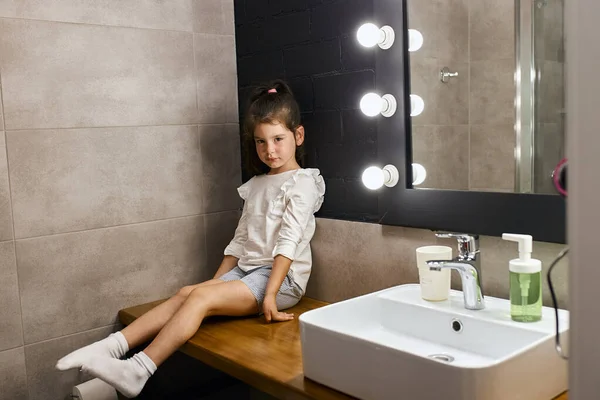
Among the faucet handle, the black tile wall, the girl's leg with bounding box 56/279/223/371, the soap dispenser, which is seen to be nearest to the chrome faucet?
the faucet handle

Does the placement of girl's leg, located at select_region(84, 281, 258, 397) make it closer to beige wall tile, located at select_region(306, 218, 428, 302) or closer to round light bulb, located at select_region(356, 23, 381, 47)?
beige wall tile, located at select_region(306, 218, 428, 302)

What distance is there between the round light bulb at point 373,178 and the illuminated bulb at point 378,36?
38cm

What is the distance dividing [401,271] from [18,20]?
146 centimetres

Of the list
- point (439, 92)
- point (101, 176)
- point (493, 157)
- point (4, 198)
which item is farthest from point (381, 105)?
point (4, 198)

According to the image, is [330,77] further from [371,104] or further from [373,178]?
[373,178]

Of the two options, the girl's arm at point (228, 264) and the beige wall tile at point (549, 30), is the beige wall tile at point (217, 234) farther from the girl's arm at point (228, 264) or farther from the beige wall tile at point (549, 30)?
the beige wall tile at point (549, 30)

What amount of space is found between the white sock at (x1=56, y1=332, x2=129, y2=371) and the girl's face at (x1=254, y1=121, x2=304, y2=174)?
76 centimetres

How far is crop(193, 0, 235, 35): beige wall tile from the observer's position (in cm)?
244

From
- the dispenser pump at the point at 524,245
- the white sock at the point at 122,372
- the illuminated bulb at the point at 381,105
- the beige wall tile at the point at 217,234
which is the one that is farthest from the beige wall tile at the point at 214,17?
the dispenser pump at the point at 524,245

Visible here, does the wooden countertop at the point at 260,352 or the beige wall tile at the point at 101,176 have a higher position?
the beige wall tile at the point at 101,176

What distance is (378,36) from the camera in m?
1.93

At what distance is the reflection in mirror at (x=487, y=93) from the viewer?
1572 mm

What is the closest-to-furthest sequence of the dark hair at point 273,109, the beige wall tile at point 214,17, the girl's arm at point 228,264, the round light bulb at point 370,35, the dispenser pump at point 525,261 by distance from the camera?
1. the dispenser pump at point 525,261
2. the round light bulb at point 370,35
3. the dark hair at point 273,109
4. the girl's arm at point 228,264
5. the beige wall tile at point 214,17

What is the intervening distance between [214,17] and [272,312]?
3.94 feet
